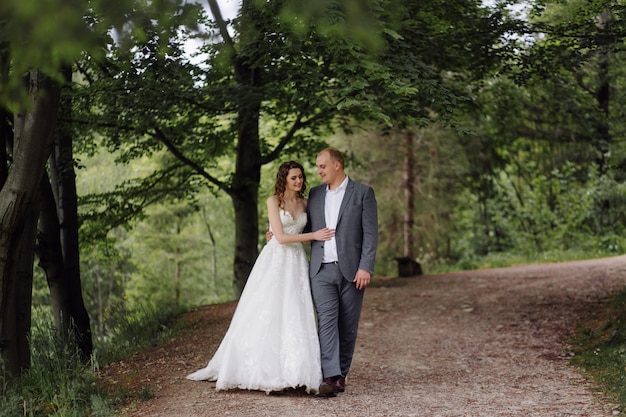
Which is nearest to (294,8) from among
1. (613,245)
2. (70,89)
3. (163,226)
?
(70,89)

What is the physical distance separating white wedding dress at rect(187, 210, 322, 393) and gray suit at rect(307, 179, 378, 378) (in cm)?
12

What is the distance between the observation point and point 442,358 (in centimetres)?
820

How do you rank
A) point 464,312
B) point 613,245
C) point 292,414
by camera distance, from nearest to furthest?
point 292,414 → point 464,312 → point 613,245

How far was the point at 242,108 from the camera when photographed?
10492mm

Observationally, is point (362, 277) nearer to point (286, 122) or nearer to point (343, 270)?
point (343, 270)

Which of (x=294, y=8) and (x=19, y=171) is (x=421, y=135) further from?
(x=294, y=8)

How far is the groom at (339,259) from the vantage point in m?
6.09

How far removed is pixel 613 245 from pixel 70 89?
15.1 meters

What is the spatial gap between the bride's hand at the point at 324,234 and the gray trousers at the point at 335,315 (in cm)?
27

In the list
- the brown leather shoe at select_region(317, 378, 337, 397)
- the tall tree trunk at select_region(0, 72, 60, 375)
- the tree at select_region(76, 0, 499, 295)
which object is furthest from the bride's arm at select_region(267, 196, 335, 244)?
the tall tree trunk at select_region(0, 72, 60, 375)

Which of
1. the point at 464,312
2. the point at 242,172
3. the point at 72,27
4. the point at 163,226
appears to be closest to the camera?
the point at 72,27

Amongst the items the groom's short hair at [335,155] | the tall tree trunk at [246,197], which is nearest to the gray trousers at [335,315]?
the groom's short hair at [335,155]

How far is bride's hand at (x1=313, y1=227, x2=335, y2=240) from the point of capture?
6.12 meters

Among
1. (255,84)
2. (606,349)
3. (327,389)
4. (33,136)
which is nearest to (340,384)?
(327,389)
